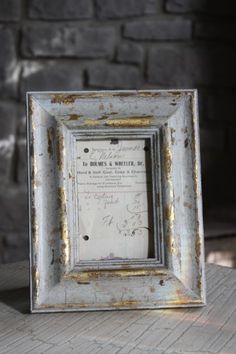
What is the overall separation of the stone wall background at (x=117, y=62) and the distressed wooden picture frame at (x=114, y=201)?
107 cm

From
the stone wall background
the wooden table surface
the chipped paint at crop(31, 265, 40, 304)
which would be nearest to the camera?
the wooden table surface

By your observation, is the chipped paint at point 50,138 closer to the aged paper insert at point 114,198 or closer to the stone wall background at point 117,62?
the aged paper insert at point 114,198

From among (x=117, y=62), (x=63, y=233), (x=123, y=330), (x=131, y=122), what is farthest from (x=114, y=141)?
(x=117, y=62)

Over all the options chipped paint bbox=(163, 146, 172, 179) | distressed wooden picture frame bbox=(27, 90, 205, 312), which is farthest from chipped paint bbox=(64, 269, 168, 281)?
chipped paint bbox=(163, 146, 172, 179)

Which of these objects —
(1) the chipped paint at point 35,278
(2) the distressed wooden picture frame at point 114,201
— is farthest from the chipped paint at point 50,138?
(1) the chipped paint at point 35,278

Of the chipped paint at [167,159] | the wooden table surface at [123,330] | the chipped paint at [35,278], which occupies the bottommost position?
the wooden table surface at [123,330]

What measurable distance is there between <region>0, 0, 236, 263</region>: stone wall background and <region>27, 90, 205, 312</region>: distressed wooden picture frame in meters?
1.07

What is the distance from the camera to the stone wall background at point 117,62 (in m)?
1.83

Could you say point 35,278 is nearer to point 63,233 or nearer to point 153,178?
point 63,233

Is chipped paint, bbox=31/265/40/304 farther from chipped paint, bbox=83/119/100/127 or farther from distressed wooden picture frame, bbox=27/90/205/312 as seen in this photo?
chipped paint, bbox=83/119/100/127

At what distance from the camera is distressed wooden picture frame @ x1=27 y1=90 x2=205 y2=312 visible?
778 mm

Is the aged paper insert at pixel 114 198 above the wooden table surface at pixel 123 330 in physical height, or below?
above

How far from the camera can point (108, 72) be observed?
6.16ft

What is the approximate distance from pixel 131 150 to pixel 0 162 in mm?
Answer: 1094
